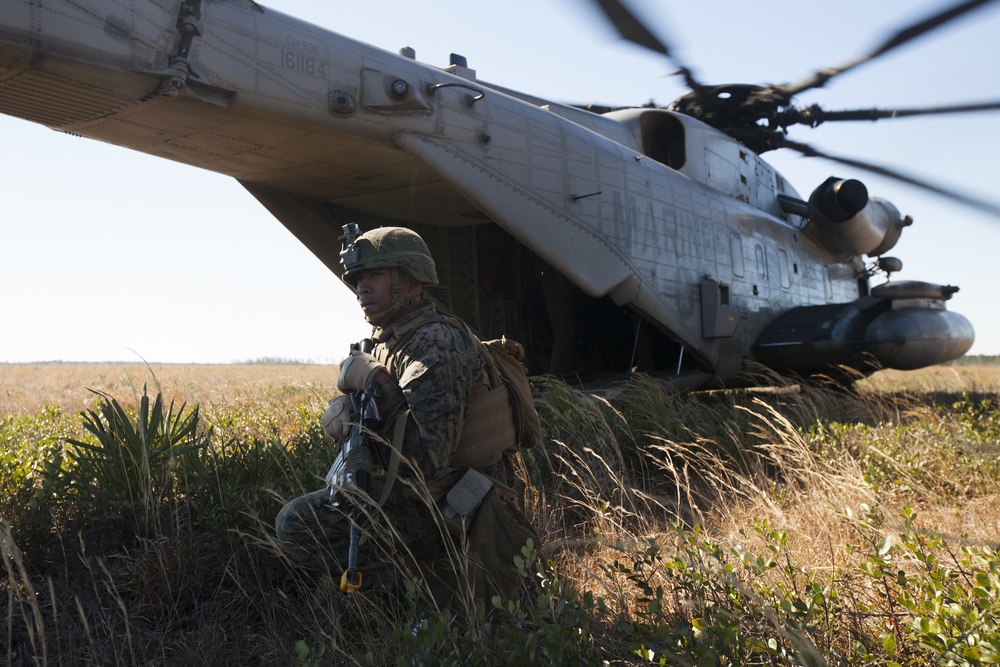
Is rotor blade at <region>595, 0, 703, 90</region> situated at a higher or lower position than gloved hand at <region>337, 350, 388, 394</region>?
higher

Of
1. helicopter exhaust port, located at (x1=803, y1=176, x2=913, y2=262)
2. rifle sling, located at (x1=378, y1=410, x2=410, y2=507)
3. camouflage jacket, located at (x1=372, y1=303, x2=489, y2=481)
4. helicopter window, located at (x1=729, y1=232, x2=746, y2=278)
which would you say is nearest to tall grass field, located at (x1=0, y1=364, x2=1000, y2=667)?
rifle sling, located at (x1=378, y1=410, x2=410, y2=507)

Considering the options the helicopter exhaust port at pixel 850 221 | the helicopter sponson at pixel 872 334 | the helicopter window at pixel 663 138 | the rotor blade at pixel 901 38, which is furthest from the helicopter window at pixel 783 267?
the rotor blade at pixel 901 38

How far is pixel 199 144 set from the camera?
515cm

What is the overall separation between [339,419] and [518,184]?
3.70 metres

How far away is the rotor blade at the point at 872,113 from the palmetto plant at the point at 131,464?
600 centimetres

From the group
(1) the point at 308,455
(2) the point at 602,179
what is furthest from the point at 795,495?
(2) the point at 602,179

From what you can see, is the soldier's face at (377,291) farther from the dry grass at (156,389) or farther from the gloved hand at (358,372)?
the dry grass at (156,389)

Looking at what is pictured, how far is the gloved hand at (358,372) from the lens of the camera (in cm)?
276

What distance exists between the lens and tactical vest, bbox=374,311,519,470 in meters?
2.84

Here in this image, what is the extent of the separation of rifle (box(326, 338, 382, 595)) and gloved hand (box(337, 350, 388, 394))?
0.10ft

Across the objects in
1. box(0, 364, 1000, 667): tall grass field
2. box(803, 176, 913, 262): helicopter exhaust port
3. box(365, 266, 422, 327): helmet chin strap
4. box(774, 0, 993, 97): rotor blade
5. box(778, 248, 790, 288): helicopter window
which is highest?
box(774, 0, 993, 97): rotor blade

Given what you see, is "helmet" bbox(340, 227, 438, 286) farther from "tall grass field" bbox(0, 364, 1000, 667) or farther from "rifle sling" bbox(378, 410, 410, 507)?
"tall grass field" bbox(0, 364, 1000, 667)

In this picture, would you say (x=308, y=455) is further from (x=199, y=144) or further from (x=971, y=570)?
(x=971, y=570)

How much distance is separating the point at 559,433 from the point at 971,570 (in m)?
3.16
